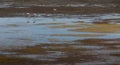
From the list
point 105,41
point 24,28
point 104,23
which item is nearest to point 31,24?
point 24,28

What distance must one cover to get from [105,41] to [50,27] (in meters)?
6.88

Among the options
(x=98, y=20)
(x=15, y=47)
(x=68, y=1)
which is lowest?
(x=68, y=1)

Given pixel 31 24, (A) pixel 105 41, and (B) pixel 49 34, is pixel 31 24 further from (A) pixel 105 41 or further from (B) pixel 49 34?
(A) pixel 105 41

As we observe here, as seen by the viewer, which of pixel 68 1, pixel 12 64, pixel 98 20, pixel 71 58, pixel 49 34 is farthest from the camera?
pixel 68 1

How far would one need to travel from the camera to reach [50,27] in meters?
28.3

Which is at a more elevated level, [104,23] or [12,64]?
[12,64]

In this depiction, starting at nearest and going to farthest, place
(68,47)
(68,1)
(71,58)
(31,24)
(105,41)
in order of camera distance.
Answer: (71,58)
(68,47)
(105,41)
(31,24)
(68,1)

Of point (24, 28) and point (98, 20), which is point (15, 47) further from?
point (98, 20)

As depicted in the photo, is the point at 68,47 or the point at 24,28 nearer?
the point at 68,47

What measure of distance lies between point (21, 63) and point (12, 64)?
0.36 metres

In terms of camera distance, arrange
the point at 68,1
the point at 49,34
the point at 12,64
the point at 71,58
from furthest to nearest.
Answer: the point at 68,1, the point at 49,34, the point at 71,58, the point at 12,64

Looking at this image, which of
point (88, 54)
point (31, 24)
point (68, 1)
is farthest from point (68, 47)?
point (68, 1)

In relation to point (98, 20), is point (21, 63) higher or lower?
higher

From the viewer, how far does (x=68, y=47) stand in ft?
66.7
